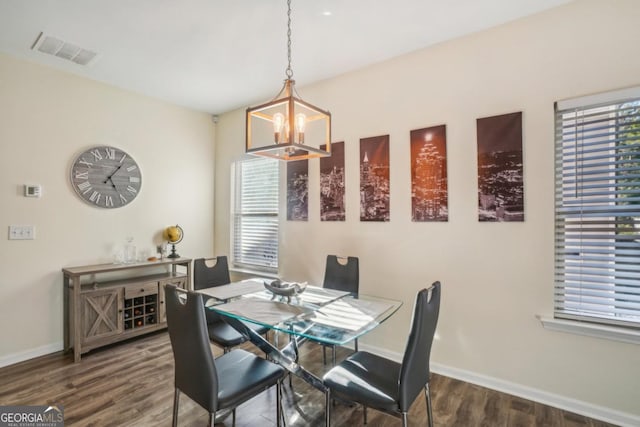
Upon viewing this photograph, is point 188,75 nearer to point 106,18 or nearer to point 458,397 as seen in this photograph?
point 106,18

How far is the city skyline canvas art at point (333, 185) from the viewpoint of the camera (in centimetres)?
332

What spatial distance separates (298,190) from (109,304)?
2302mm

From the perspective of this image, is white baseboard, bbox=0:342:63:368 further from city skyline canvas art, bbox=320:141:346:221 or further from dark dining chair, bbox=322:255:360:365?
city skyline canvas art, bbox=320:141:346:221

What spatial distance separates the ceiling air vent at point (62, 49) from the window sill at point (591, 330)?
4.43 meters

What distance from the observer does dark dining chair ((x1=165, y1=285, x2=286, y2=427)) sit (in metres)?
1.55

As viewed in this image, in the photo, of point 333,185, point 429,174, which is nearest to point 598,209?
point 429,174

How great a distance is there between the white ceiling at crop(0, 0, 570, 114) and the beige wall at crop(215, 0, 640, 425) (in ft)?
0.80

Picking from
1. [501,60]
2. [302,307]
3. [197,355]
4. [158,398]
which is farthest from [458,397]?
[501,60]

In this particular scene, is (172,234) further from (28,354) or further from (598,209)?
(598,209)

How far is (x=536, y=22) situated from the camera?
234 cm

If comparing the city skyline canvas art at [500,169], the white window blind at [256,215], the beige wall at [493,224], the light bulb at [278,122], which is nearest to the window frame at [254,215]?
the white window blind at [256,215]

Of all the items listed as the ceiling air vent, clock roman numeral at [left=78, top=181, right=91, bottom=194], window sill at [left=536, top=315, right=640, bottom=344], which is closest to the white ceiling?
the ceiling air vent

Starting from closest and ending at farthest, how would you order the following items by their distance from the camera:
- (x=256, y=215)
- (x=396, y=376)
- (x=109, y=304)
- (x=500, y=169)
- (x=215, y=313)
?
(x=396, y=376), (x=500, y=169), (x=215, y=313), (x=109, y=304), (x=256, y=215)

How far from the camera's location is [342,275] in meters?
2.82
